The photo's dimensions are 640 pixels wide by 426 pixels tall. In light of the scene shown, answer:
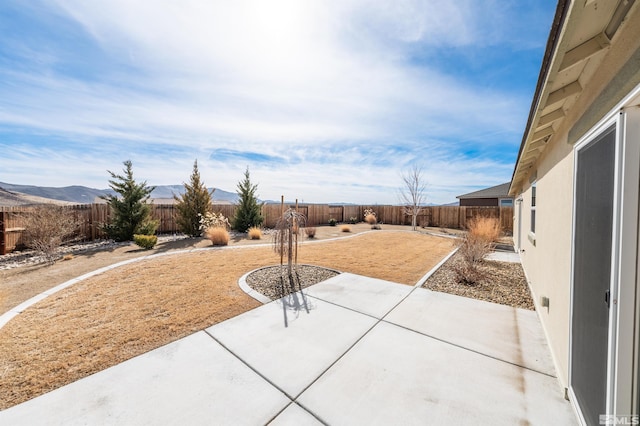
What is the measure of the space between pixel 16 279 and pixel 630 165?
388 inches

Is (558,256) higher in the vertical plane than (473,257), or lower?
higher

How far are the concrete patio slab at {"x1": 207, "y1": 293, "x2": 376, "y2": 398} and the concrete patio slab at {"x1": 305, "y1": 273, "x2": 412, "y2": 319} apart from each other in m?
0.27

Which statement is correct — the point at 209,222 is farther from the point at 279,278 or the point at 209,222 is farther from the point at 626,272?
the point at 626,272

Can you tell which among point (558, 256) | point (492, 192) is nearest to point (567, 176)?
point (558, 256)

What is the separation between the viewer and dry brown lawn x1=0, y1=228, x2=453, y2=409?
2469 millimetres

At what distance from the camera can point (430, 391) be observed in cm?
219

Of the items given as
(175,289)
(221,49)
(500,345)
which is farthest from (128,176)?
(500,345)

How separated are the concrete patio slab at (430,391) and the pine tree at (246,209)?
1283 centimetres

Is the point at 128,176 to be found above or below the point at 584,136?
above

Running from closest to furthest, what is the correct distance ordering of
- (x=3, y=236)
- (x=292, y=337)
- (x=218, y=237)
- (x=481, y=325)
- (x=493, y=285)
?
(x=292, y=337)
(x=481, y=325)
(x=493, y=285)
(x=3, y=236)
(x=218, y=237)

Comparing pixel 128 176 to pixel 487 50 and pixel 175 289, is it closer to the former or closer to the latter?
pixel 175 289

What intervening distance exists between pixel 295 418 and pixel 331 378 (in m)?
0.55

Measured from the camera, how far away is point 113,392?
6.99ft

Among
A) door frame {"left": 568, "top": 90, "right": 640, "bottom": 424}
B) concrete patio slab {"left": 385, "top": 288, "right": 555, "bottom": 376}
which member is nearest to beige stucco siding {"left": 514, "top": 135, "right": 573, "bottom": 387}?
concrete patio slab {"left": 385, "top": 288, "right": 555, "bottom": 376}
